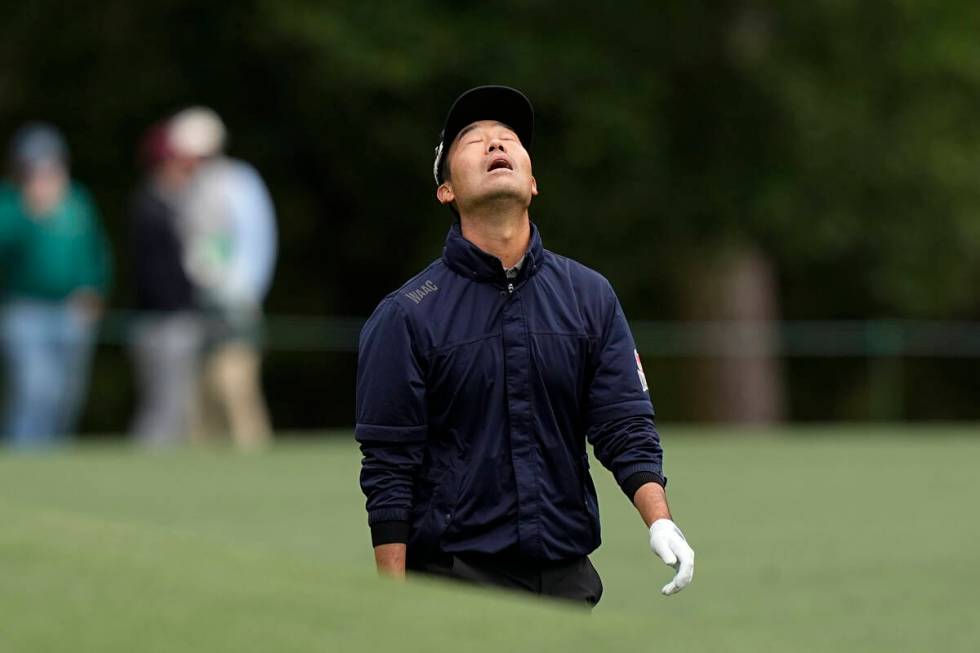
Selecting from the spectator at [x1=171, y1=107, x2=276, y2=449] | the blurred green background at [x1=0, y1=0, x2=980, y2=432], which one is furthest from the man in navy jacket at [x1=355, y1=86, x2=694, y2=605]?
the blurred green background at [x1=0, y1=0, x2=980, y2=432]

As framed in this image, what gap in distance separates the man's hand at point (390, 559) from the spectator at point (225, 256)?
11.2 metres

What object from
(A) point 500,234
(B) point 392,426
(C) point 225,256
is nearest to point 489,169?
(A) point 500,234

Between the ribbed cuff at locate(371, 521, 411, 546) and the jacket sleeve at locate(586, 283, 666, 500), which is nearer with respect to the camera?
the ribbed cuff at locate(371, 521, 411, 546)

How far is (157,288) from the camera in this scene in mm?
17188

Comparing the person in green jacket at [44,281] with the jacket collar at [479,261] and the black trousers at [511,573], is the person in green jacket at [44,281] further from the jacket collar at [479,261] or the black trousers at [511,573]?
the black trousers at [511,573]

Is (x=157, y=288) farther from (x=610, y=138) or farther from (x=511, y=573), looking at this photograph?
(x=511, y=573)

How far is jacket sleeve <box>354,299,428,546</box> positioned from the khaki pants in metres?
11.7

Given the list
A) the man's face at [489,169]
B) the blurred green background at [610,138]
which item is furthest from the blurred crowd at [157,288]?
the man's face at [489,169]

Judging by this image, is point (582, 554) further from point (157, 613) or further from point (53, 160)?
point (53, 160)

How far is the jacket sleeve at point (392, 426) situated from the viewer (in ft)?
16.8

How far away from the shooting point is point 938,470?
1575 centimetres

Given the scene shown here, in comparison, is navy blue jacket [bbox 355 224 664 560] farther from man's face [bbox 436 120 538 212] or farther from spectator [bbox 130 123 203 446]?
spectator [bbox 130 123 203 446]

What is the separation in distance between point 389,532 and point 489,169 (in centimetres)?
87

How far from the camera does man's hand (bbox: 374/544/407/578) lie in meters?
5.11
